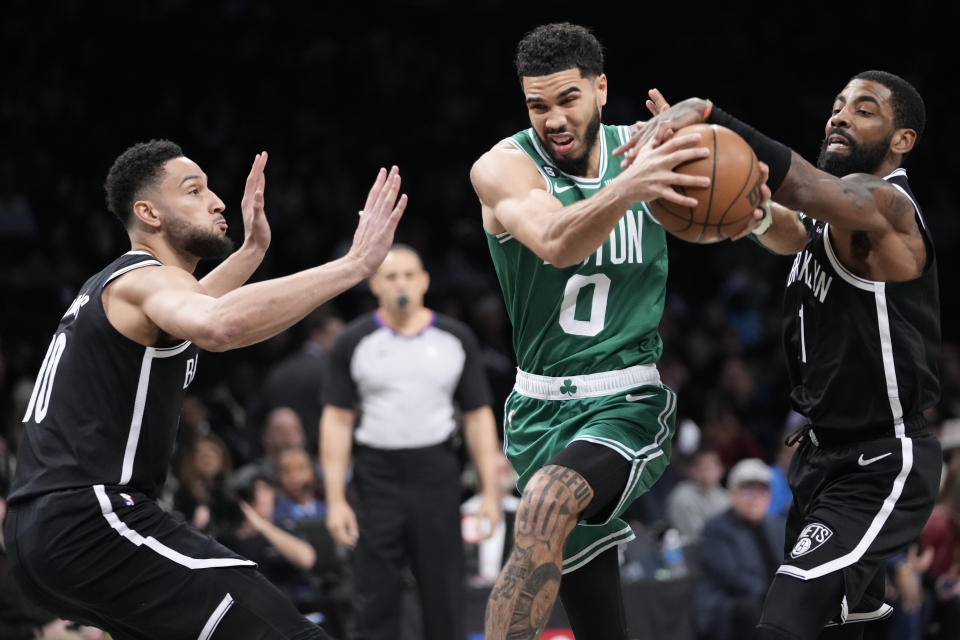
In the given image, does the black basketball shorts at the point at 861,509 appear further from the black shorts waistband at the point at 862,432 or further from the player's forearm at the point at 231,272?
the player's forearm at the point at 231,272

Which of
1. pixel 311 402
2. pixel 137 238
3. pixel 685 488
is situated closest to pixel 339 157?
pixel 311 402

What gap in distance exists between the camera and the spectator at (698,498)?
1007 cm

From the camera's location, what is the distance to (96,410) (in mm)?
4438

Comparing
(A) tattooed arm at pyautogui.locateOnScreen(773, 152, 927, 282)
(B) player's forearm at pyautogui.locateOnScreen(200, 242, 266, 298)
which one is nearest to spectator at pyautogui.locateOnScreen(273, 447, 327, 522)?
(B) player's forearm at pyautogui.locateOnScreen(200, 242, 266, 298)

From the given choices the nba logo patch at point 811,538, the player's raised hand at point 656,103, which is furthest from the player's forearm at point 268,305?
the nba logo patch at point 811,538

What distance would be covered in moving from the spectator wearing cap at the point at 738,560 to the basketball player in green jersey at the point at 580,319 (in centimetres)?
393

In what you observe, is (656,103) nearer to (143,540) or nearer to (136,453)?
(136,453)

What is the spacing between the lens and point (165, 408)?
4566 millimetres

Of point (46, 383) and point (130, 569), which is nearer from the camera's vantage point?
point (130, 569)

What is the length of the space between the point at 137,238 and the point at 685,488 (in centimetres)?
633

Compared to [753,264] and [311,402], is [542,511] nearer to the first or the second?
[311,402]

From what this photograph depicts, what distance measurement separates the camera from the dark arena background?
1124 centimetres

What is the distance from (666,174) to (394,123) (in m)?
10.8

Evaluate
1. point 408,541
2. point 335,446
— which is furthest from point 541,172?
point 335,446
